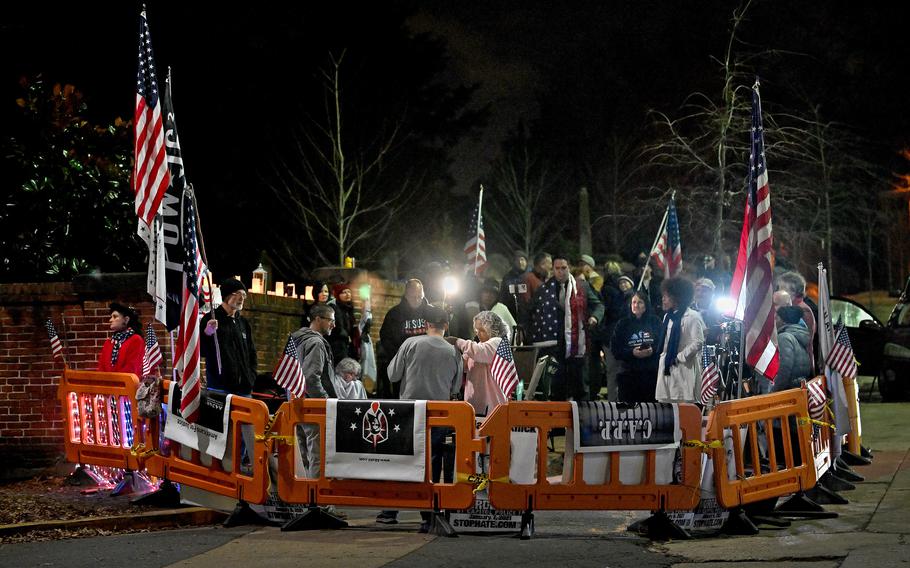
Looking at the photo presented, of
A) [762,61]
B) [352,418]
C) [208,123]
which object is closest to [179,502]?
[352,418]

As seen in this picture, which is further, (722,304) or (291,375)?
(722,304)

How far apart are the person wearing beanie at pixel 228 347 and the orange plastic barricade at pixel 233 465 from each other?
612mm

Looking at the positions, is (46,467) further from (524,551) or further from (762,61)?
(762,61)

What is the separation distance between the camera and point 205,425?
10.4m

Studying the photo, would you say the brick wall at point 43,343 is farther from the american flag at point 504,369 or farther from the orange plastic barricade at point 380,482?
the american flag at point 504,369

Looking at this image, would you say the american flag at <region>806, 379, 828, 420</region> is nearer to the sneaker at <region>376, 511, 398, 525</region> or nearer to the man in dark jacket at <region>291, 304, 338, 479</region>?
the sneaker at <region>376, 511, 398, 525</region>

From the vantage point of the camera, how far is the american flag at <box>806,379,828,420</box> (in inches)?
428

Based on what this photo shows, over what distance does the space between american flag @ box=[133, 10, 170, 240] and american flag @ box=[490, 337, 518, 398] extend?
3926 millimetres

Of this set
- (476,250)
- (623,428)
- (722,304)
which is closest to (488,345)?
(623,428)

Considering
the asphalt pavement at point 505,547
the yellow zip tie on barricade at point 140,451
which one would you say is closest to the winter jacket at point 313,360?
the asphalt pavement at point 505,547

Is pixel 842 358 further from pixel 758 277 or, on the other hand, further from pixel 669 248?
pixel 669 248

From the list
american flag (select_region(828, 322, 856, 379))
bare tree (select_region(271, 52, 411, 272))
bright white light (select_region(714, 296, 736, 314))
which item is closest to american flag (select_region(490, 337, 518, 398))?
bright white light (select_region(714, 296, 736, 314))

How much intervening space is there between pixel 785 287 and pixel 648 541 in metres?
4.22

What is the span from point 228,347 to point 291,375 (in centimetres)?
170
